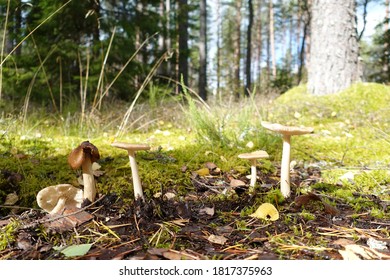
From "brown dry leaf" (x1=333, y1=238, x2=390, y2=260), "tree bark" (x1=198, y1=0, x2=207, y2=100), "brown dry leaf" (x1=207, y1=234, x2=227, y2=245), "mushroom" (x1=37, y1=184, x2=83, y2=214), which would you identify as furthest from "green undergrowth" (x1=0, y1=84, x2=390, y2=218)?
"tree bark" (x1=198, y1=0, x2=207, y2=100)

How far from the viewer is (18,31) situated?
18.4ft

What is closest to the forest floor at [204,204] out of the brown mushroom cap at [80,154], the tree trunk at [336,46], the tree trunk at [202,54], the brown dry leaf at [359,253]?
the brown dry leaf at [359,253]

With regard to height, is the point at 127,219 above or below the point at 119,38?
below

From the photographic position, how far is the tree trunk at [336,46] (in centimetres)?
504

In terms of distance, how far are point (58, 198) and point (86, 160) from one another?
25 centimetres

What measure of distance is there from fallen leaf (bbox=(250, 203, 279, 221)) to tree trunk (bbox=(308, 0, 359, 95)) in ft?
14.1

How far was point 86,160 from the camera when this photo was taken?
1.58 metres

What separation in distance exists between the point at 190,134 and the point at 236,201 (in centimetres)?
171

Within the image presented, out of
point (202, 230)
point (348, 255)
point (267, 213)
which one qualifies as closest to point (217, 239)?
point (202, 230)

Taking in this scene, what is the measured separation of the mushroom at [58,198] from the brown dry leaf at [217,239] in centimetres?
77

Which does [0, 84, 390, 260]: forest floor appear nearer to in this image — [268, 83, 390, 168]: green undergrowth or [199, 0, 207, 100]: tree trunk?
[268, 83, 390, 168]: green undergrowth

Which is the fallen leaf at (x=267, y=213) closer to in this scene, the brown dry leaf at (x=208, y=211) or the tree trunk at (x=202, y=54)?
the brown dry leaf at (x=208, y=211)
